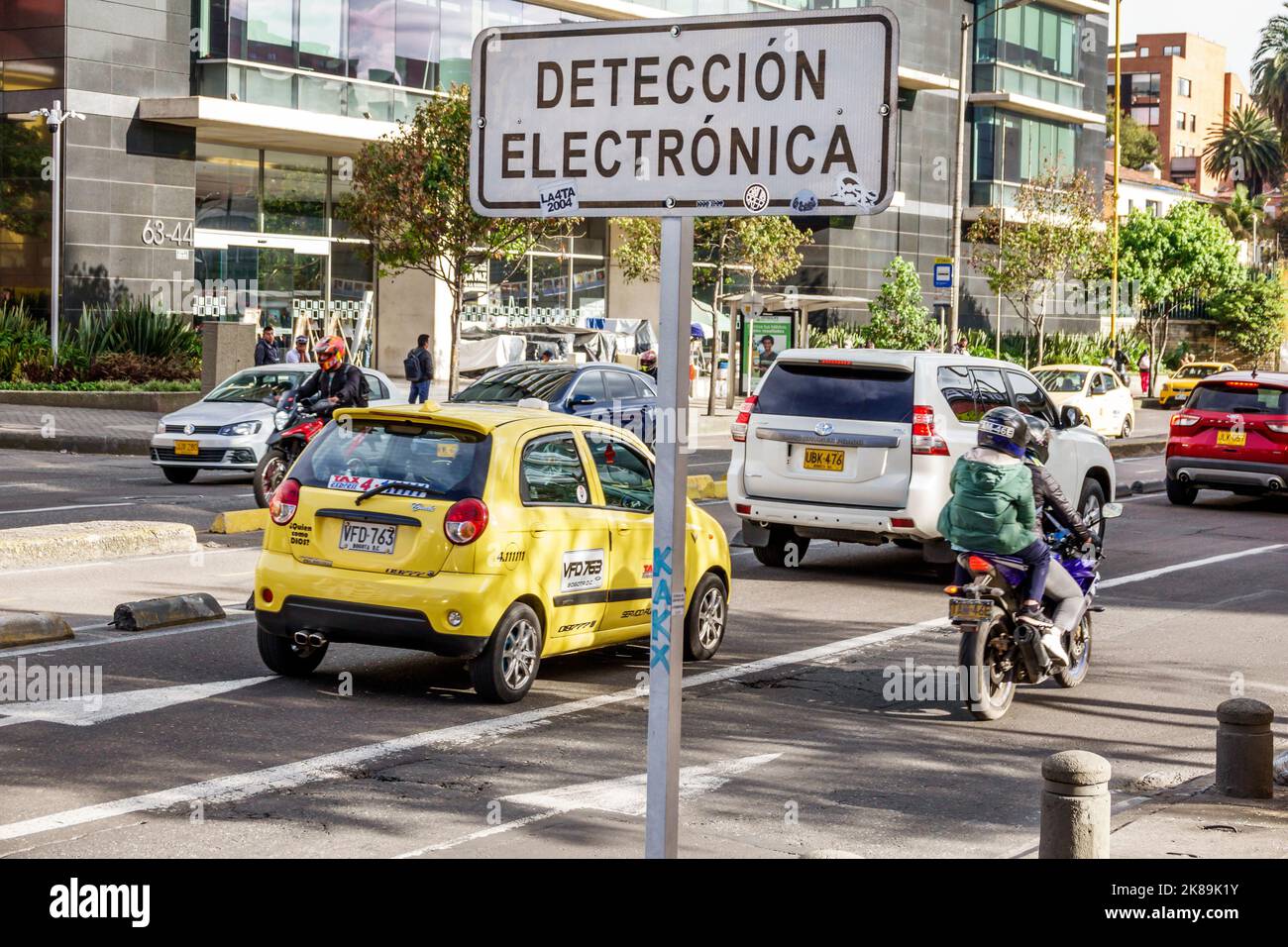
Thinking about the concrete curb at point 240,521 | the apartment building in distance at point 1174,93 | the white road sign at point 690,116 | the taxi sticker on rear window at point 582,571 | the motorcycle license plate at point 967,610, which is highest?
the apartment building in distance at point 1174,93

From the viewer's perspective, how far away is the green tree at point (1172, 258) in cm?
6116

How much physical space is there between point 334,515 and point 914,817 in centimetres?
364

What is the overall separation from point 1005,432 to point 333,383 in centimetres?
928

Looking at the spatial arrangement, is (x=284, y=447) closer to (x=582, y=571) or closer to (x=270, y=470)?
(x=270, y=470)

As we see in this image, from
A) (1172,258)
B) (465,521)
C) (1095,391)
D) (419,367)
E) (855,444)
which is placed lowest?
(465,521)

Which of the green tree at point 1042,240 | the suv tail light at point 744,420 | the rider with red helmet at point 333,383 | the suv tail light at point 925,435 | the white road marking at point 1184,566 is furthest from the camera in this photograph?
the green tree at point 1042,240

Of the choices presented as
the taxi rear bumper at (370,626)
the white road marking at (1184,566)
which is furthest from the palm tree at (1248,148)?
the taxi rear bumper at (370,626)

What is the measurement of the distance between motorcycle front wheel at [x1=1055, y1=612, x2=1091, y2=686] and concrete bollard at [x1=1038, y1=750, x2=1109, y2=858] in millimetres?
4372

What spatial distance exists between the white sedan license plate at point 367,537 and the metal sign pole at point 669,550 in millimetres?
4812

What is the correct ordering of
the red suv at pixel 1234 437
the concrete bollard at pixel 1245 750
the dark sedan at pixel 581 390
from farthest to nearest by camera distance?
the dark sedan at pixel 581 390
the red suv at pixel 1234 437
the concrete bollard at pixel 1245 750

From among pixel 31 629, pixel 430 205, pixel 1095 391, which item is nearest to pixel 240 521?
pixel 31 629

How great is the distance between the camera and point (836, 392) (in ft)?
46.1

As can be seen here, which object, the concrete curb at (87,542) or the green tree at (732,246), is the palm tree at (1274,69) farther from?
the concrete curb at (87,542)
